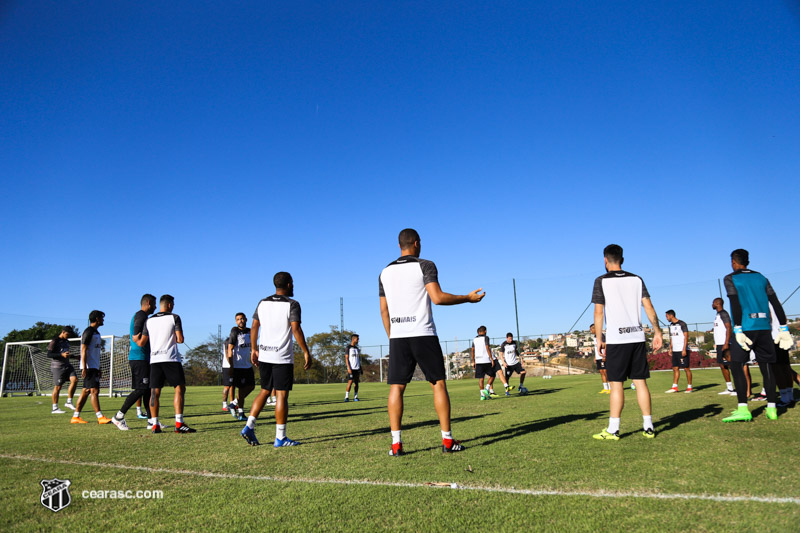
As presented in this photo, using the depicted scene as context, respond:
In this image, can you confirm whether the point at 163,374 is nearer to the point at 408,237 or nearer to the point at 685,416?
the point at 408,237

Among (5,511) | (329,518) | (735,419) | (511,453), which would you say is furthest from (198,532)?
(735,419)

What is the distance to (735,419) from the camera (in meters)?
6.59

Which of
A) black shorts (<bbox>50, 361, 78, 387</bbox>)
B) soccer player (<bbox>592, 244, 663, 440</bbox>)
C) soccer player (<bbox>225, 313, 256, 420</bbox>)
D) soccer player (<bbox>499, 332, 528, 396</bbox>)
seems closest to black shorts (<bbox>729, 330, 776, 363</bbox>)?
soccer player (<bbox>592, 244, 663, 440</bbox>)

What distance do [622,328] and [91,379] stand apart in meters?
9.74

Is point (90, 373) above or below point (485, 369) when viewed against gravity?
above

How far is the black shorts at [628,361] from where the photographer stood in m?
5.84

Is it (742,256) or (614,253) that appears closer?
(614,253)

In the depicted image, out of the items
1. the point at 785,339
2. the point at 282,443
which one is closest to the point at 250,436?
the point at 282,443

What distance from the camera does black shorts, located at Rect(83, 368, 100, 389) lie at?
9.69 m

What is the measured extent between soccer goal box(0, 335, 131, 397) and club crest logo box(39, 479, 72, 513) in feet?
67.7

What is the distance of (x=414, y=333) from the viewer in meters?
5.25

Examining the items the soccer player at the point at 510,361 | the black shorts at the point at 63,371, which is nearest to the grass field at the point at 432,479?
the black shorts at the point at 63,371

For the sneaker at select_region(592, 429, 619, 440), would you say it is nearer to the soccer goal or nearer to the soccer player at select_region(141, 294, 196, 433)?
the soccer player at select_region(141, 294, 196, 433)

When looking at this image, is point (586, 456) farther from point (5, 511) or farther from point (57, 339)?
point (57, 339)
